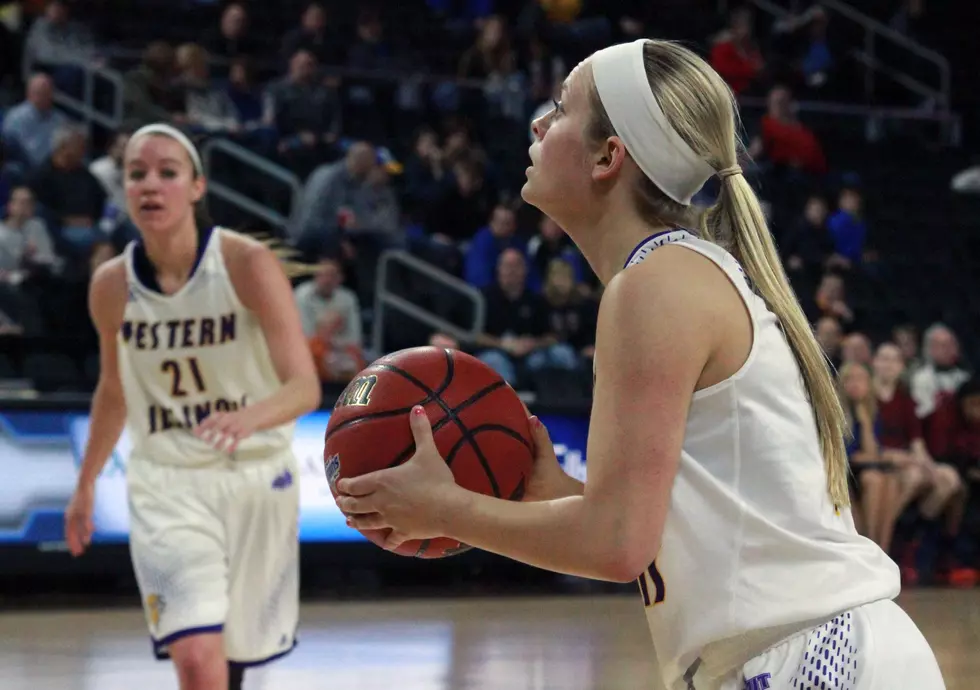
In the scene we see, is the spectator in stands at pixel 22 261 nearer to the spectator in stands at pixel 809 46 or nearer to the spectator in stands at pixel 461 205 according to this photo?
the spectator in stands at pixel 461 205

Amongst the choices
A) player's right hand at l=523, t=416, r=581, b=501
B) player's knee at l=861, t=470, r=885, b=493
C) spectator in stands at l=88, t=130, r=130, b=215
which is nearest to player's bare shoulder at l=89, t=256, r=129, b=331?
player's right hand at l=523, t=416, r=581, b=501

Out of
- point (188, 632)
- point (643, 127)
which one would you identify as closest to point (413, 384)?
point (643, 127)

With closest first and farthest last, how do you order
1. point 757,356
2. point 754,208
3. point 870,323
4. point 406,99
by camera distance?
point 757,356 < point 754,208 < point 870,323 < point 406,99

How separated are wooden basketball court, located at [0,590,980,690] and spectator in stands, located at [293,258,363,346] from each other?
6.02 ft

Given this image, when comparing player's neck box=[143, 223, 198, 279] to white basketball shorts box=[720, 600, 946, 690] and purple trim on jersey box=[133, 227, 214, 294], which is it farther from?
white basketball shorts box=[720, 600, 946, 690]

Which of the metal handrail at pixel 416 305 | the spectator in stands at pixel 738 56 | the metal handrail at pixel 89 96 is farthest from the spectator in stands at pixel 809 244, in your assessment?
the metal handrail at pixel 89 96

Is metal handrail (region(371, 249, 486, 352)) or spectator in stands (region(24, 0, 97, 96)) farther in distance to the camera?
spectator in stands (region(24, 0, 97, 96))

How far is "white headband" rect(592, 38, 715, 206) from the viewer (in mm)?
1928

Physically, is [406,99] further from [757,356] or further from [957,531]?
[757,356]

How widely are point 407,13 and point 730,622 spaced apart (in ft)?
38.1

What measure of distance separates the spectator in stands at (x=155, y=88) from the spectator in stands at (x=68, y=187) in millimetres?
645

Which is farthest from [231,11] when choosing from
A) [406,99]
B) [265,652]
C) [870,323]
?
[265,652]

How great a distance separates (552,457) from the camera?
7.20ft

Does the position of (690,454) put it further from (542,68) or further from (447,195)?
(542,68)
